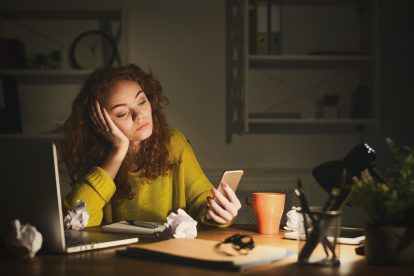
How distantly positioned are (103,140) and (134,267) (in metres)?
1.10

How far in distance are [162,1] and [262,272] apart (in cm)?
272

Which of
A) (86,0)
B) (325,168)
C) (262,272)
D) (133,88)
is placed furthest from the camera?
(86,0)

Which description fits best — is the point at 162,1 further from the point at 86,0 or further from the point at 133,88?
the point at 133,88

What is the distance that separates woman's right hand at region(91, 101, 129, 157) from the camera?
6.92 ft

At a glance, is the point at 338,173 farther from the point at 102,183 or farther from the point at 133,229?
the point at 102,183

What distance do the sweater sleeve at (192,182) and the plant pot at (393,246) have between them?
0.86m

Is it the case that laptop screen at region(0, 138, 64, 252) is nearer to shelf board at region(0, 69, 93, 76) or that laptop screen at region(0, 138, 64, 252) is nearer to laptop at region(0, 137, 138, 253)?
laptop at region(0, 137, 138, 253)

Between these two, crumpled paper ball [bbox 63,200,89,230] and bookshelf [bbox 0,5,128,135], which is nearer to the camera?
crumpled paper ball [bbox 63,200,89,230]

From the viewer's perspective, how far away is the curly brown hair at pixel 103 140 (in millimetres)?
2223

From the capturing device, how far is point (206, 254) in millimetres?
1253

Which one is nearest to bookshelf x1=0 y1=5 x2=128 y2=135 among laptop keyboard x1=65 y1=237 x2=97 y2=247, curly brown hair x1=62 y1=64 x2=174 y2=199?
curly brown hair x1=62 y1=64 x2=174 y2=199

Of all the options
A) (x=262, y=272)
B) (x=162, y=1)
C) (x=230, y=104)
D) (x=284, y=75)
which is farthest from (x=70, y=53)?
(x=262, y=272)

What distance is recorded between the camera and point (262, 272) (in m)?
1.18

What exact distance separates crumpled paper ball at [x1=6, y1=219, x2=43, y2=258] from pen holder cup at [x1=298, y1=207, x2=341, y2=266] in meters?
0.54
